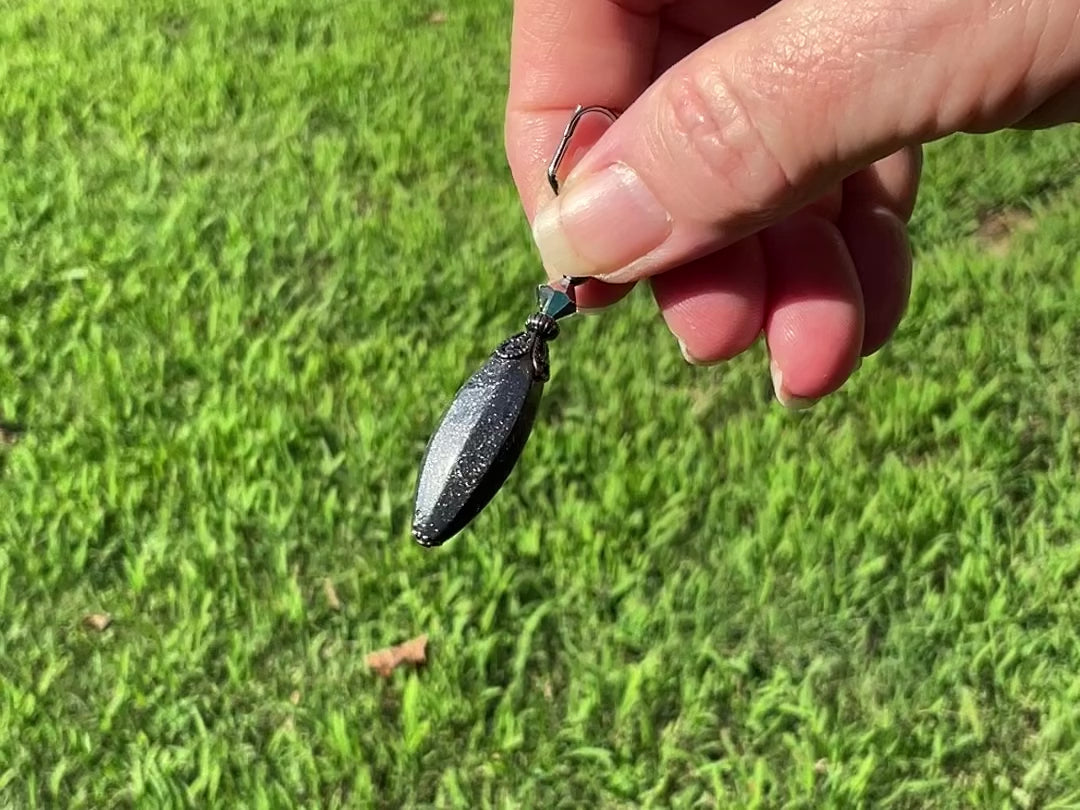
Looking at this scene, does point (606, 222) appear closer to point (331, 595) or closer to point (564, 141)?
point (564, 141)

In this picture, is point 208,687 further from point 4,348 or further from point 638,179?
point 638,179

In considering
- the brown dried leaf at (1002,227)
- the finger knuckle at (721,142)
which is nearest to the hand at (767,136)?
the finger knuckle at (721,142)

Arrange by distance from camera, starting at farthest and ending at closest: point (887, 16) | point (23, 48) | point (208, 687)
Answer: point (23, 48) < point (208, 687) < point (887, 16)

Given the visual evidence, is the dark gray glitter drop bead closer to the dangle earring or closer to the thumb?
the dangle earring

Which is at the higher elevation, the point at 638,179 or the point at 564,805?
the point at 638,179

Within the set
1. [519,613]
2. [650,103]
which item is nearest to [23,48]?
[519,613]

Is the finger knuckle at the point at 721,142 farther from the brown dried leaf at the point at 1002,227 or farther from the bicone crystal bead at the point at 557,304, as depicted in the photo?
the brown dried leaf at the point at 1002,227
